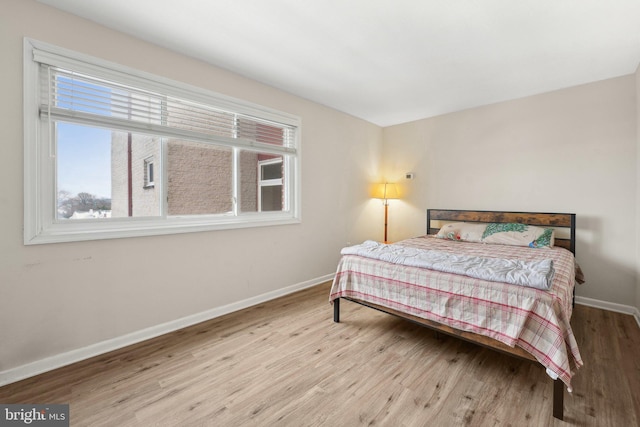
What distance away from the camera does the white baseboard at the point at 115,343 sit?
6.01 ft

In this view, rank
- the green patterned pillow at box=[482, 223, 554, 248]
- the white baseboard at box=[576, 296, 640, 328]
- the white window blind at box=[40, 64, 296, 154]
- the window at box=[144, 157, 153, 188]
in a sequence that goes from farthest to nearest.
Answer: the green patterned pillow at box=[482, 223, 554, 248], the white baseboard at box=[576, 296, 640, 328], the window at box=[144, 157, 153, 188], the white window blind at box=[40, 64, 296, 154]

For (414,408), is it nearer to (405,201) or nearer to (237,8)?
(237,8)

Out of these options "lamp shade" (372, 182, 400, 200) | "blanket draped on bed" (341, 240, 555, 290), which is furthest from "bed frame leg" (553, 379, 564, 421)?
"lamp shade" (372, 182, 400, 200)

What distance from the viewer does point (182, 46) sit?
7.95 ft

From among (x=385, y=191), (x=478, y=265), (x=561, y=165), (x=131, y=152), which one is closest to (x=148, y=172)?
(x=131, y=152)

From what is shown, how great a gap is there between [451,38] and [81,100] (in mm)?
2874

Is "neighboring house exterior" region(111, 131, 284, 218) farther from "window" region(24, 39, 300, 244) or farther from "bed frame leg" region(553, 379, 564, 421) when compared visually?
"bed frame leg" region(553, 379, 564, 421)

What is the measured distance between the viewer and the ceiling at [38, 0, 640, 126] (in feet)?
6.35

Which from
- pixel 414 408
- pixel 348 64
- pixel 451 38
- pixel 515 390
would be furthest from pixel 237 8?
pixel 515 390

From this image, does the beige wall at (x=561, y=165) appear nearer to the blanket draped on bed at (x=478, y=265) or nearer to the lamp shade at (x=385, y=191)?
the lamp shade at (x=385, y=191)

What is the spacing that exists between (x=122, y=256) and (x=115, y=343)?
68 cm

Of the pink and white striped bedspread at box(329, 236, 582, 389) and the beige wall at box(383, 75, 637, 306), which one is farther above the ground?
the beige wall at box(383, 75, 637, 306)

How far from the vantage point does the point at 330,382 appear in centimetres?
181

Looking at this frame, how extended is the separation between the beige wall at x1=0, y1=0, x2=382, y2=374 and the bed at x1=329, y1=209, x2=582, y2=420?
113cm
